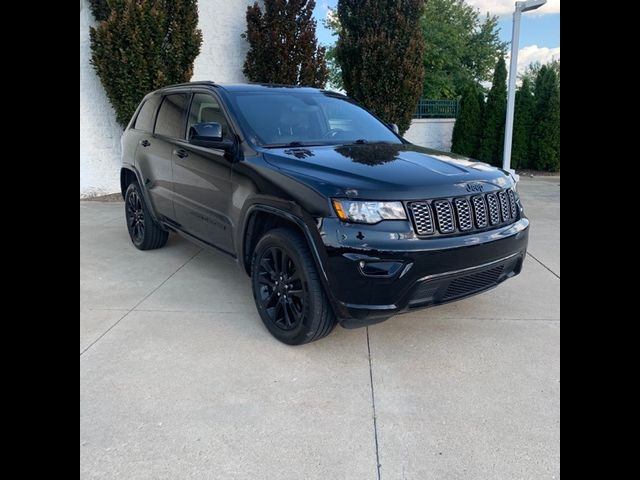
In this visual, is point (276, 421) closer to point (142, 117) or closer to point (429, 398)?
point (429, 398)

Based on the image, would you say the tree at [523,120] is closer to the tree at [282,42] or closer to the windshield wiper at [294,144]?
the tree at [282,42]

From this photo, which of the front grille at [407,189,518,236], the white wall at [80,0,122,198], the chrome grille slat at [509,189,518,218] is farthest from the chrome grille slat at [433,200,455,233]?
the white wall at [80,0,122,198]

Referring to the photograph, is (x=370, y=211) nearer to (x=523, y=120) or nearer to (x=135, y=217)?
(x=135, y=217)

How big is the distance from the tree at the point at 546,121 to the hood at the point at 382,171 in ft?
33.8

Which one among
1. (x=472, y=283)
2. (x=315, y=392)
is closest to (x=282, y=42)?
(x=472, y=283)

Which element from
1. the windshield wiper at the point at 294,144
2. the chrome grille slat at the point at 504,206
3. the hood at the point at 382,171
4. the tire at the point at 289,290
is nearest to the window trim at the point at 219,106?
the windshield wiper at the point at 294,144

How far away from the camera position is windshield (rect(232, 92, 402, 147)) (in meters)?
3.92

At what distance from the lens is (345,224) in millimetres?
2879

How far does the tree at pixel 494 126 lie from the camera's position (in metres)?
12.6

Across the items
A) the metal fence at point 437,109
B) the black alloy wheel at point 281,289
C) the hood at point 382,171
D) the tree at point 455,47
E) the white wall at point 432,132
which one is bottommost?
the black alloy wheel at point 281,289

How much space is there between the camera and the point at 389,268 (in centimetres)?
285

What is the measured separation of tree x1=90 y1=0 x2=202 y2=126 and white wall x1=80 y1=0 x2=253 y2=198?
54cm

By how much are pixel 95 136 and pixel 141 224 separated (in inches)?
179
